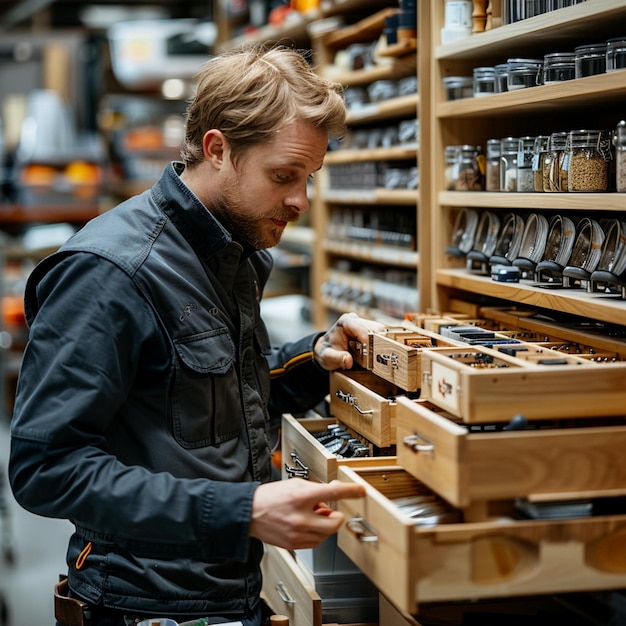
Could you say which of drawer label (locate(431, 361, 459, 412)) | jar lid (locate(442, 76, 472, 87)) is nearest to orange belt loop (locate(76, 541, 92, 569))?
drawer label (locate(431, 361, 459, 412))

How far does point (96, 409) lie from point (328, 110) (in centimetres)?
80

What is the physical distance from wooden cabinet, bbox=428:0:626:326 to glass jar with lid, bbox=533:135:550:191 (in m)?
0.05

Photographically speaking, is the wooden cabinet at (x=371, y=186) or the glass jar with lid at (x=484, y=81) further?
the wooden cabinet at (x=371, y=186)

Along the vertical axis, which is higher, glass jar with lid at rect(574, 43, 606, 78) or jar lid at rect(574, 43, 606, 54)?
jar lid at rect(574, 43, 606, 54)

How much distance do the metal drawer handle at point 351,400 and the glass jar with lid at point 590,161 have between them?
27.4 inches

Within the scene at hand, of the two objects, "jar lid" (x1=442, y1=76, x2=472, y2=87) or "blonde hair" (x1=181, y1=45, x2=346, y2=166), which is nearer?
"blonde hair" (x1=181, y1=45, x2=346, y2=166)

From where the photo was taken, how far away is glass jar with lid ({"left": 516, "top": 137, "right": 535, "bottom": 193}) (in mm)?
2570

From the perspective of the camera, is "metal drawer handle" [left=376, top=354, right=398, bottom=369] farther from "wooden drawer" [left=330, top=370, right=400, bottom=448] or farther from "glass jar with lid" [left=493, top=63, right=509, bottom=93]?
"glass jar with lid" [left=493, top=63, right=509, bottom=93]

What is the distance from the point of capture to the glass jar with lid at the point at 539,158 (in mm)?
2498

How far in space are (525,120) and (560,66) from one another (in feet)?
1.74

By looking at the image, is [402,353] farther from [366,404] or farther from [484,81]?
[484,81]

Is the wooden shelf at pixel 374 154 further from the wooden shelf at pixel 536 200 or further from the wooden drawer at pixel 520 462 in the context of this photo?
the wooden drawer at pixel 520 462

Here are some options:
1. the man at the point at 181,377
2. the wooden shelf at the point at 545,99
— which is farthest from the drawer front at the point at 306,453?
the wooden shelf at the point at 545,99

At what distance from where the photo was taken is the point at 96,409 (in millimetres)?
1864
